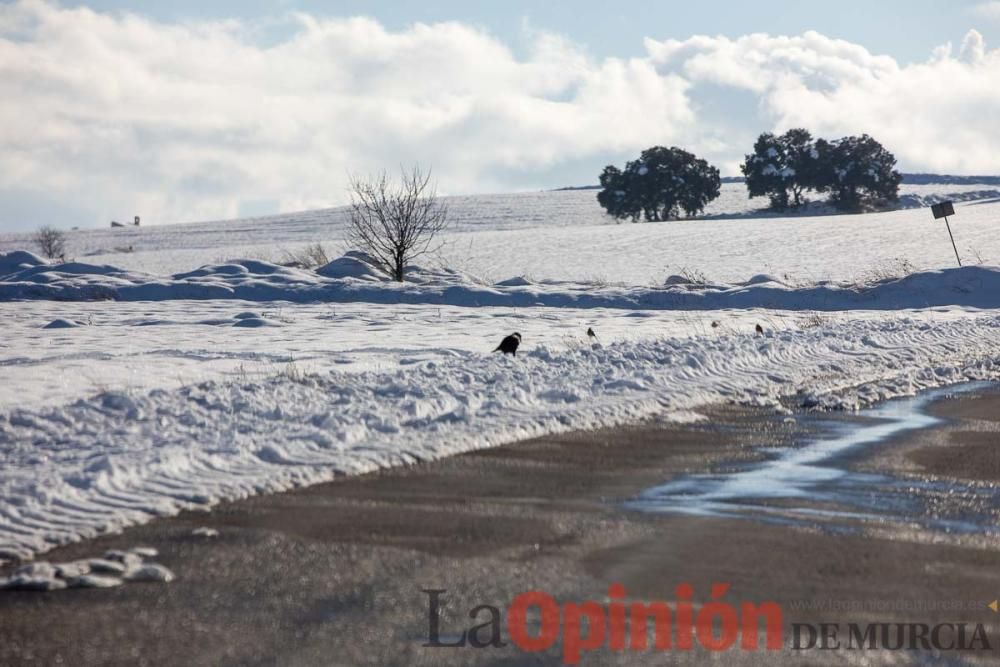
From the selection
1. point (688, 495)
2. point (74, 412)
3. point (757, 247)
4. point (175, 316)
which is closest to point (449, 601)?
point (688, 495)

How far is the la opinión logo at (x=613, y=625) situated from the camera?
Answer: 3979 millimetres

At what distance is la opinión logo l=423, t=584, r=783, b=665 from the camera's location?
3979 millimetres

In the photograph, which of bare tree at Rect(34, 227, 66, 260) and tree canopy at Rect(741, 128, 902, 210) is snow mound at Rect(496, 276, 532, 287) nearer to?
bare tree at Rect(34, 227, 66, 260)

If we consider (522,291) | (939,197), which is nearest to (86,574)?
(522,291)

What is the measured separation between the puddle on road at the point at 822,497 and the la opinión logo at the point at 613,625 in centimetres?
153

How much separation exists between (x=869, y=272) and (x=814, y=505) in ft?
106

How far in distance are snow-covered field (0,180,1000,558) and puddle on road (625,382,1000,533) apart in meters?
1.73

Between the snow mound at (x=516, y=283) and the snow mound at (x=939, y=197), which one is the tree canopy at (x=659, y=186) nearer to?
the snow mound at (x=939, y=197)

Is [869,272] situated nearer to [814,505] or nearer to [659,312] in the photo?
[659,312]

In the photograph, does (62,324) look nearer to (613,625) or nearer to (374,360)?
(374,360)

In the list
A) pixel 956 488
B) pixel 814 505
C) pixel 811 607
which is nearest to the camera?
pixel 811 607

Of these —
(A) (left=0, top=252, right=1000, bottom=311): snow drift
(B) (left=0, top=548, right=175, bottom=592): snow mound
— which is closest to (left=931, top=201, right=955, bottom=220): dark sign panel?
(A) (left=0, top=252, right=1000, bottom=311): snow drift

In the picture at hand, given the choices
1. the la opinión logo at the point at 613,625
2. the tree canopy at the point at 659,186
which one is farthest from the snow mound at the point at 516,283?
the tree canopy at the point at 659,186

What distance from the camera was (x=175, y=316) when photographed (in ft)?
74.4
